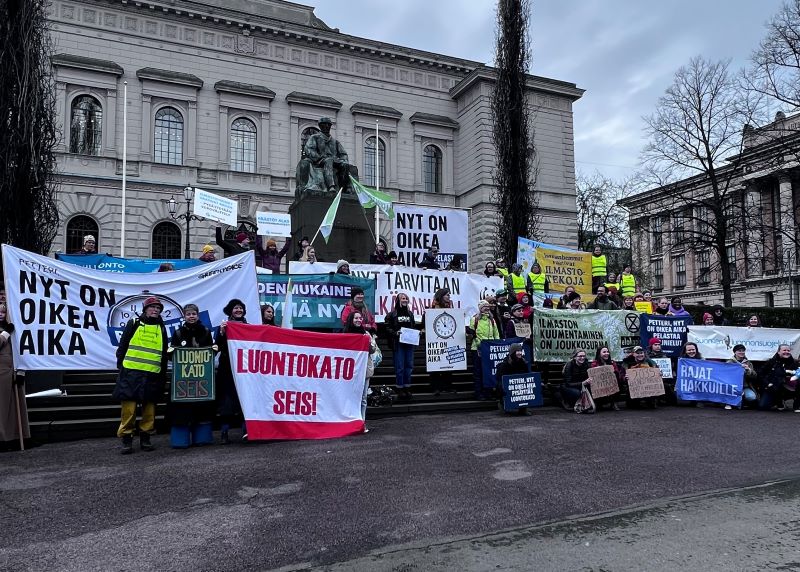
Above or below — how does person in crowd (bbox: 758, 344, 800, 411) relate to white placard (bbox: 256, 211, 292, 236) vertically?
below

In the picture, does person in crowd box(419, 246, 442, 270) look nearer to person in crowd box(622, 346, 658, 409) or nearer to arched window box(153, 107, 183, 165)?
person in crowd box(622, 346, 658, 409)

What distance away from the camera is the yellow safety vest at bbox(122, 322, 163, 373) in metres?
7.35

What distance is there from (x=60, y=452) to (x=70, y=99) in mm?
29657

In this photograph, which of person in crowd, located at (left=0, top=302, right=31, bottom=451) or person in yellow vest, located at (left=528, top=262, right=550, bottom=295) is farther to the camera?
person in yellow vest, located at (left=528, top=262, right=550, bottom=295)

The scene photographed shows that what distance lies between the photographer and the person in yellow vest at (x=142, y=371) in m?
7.25

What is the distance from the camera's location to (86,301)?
8352mm

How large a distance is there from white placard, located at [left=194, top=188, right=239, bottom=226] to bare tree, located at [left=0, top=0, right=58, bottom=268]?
171 inches

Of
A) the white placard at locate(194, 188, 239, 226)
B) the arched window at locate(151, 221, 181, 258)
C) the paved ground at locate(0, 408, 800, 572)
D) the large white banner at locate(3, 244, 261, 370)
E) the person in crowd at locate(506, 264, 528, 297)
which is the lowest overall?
the paved ground at locate(0, 408, 800, 572)

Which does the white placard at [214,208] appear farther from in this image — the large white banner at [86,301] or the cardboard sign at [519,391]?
the cardboard sign at [519,391]

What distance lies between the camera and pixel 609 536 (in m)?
4.23

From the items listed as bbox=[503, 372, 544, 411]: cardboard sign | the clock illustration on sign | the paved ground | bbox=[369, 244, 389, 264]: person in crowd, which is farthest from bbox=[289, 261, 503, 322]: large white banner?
the paved ground

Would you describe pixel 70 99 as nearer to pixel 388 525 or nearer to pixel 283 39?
pixel 283 39

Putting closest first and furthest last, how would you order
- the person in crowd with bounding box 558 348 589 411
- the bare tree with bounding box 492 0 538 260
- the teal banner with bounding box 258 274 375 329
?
1. the person in crowd with bounding box 558 348 589 411
2. the teal banner with bounding box 258 274 375 329
3. the bare tree with bounding box 492 0 538 260

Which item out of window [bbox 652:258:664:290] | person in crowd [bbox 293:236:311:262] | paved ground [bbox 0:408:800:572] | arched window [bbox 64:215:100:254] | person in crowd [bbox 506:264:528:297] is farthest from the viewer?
window [bbox 652:258:664:290]
